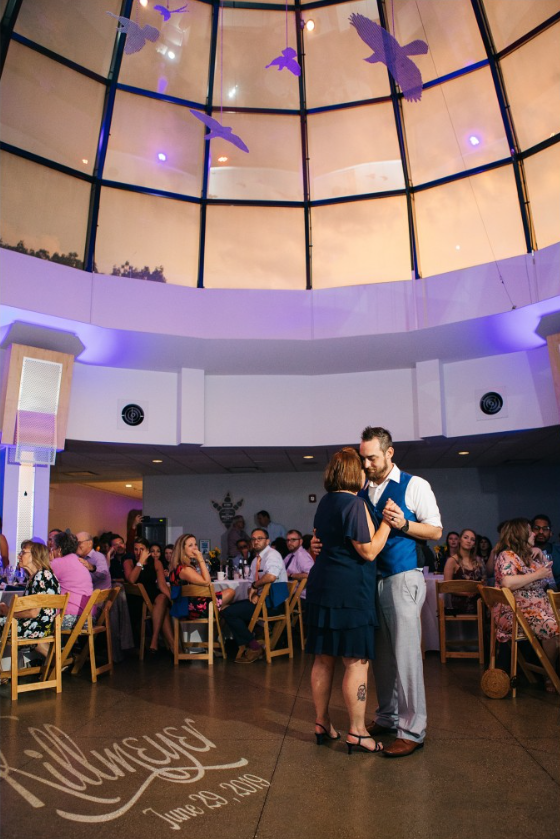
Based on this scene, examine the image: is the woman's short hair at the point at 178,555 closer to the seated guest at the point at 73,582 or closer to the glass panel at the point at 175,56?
the seated guest at the point at 73,582

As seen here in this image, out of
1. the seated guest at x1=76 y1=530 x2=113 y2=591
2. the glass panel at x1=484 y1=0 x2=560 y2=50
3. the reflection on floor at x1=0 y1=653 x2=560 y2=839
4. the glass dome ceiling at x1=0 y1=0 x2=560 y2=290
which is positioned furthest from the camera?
the glass dome ceiling at x1=0 y1=0 x2=560 y2=290

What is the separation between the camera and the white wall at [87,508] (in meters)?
18.1

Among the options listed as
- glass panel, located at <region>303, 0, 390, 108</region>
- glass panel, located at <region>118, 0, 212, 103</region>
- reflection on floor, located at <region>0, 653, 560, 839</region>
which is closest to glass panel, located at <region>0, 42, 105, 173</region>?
glass panel, located at <region>118, 0, 212, 103</region>

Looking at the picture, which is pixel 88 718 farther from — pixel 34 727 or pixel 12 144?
pixel 12 144

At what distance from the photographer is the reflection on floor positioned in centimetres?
262

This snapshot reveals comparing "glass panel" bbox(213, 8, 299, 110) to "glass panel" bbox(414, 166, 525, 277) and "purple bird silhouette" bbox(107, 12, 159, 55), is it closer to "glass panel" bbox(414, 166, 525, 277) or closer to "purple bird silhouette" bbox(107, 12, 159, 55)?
"purple bird silhouette" bbox(107, 12, 159, 55)

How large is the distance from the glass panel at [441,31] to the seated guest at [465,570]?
620 cm

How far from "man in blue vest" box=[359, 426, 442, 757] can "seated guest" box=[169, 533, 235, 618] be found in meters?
3.33

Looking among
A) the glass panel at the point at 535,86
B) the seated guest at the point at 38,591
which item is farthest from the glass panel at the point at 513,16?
the seated guest at the point at 38,591

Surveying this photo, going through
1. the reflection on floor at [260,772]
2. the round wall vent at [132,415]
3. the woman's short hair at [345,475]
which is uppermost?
the round wall vent at [132,415]

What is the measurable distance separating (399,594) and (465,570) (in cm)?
379

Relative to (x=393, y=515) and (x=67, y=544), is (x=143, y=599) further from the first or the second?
(x=393, y=515)

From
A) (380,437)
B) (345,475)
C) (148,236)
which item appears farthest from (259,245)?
(345,475)

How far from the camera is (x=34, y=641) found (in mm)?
5414
